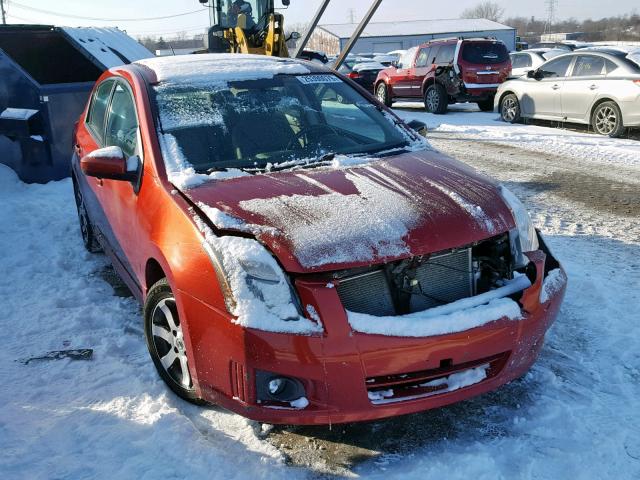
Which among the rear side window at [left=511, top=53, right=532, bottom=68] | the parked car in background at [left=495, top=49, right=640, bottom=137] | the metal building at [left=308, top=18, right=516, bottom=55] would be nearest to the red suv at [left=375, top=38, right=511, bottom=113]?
the parked car in background at [left=495, top=49, right=640, bottom=137]

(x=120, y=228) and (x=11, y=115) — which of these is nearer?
(x=120, y=228)

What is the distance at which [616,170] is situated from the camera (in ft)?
26.4

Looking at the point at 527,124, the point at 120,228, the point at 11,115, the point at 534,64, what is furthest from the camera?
the point at 534,64

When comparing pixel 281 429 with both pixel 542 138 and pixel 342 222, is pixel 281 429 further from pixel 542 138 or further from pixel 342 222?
pixel 542 138

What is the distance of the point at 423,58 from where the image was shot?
632 inches

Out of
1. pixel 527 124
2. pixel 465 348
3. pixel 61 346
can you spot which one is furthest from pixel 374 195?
pixel 527 124

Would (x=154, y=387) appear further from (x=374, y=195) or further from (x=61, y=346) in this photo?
(x=374, y=195)

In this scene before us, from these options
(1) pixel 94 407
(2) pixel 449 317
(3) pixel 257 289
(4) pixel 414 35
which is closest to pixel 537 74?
(2) pixel 449 317

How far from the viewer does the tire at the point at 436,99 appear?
589 inches

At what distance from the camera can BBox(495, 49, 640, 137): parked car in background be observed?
10133mm

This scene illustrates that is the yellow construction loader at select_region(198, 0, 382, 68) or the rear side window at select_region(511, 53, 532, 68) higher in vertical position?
the yellow construction loader at select_region(198, 0, 382, 68)

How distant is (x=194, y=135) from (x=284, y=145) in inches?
21.1

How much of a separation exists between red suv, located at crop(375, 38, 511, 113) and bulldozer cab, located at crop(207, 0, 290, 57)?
4373 mm

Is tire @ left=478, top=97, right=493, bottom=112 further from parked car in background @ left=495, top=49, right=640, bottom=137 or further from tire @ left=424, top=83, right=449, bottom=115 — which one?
parked car in background @ left=495, top=49, right=640, bottom=137
